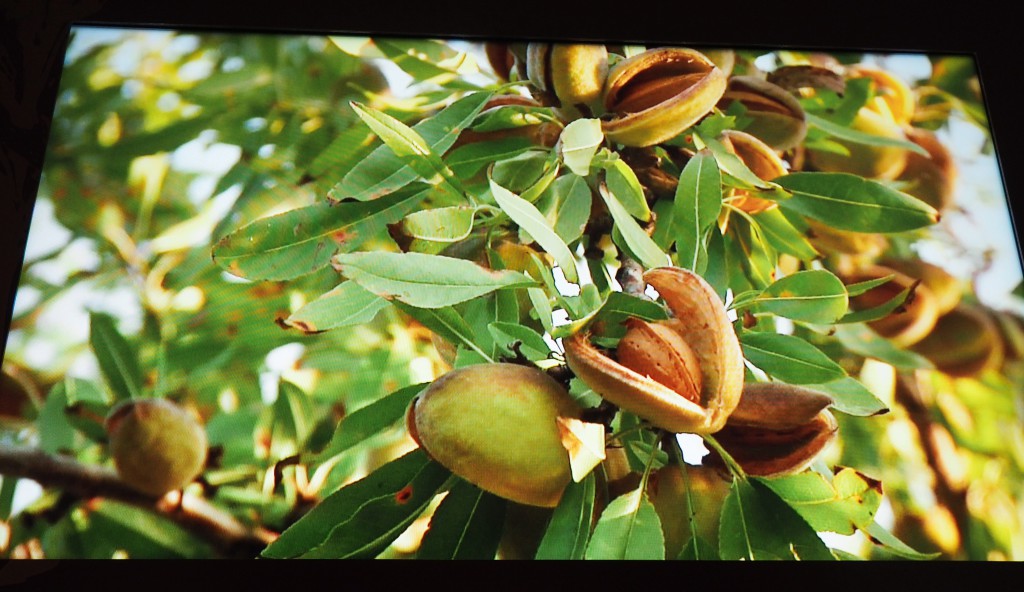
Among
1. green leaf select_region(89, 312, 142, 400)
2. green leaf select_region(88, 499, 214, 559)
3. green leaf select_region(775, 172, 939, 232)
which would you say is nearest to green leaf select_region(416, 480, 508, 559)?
green leaf select_region(88, 499, 214, 559)

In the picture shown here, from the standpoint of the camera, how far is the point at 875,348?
106cm

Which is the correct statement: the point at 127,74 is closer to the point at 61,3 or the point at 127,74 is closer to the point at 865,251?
the point at 61,3

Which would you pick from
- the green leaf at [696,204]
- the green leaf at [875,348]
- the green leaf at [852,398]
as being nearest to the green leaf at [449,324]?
the green leaf at [696,204]

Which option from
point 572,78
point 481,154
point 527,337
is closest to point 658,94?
point 572,78

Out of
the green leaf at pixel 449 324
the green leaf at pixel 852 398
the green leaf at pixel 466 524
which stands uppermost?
A: the green leaf at pixel 449 324

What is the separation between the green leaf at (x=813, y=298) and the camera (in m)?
0.88

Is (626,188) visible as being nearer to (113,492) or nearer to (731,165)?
(731,165)

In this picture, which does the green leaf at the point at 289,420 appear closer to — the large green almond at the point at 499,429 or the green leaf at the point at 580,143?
the large green almond at the point at 499,429

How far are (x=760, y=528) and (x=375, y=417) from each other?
0.35 m

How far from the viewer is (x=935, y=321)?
108 cm

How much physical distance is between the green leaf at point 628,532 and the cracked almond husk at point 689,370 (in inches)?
3.4

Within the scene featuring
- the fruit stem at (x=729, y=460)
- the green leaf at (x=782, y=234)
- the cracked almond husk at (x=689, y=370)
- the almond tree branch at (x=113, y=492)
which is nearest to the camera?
the cracked almond husk at (x=689, y=370)

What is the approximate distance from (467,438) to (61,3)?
2.64ft

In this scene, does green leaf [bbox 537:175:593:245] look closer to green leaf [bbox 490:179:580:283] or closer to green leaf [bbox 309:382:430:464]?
green leaf [bbox 490:179:580:283]
